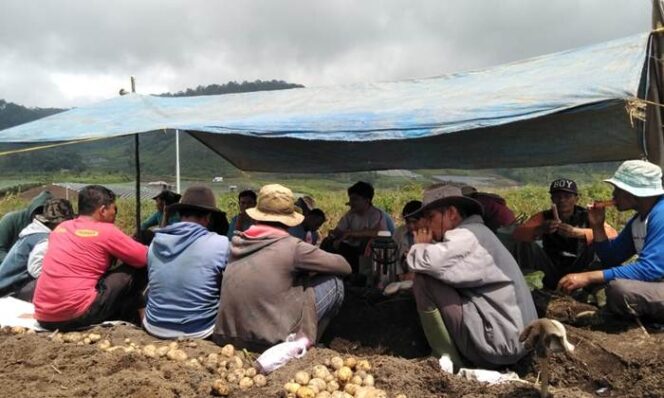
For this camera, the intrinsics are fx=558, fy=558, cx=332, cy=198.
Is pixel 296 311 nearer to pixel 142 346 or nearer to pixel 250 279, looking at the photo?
pixel 250 279

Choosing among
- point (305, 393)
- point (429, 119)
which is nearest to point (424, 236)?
point (429, 119)

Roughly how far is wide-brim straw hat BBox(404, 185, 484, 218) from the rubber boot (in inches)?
24.0

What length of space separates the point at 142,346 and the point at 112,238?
2.53 feet

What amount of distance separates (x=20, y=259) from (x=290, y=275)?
93.8 inches

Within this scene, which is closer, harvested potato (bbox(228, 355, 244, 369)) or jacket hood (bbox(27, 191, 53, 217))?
harvested potato (bbox(228, 355, 244, 369))

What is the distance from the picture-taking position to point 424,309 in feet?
9.93

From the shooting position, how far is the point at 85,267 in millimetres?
3738

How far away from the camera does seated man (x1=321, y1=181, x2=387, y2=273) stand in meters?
5.76

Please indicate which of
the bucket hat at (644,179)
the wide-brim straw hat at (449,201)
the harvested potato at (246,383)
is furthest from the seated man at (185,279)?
the bucket hat at (644,179)

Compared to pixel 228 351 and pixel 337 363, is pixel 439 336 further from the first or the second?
pixel 228 351

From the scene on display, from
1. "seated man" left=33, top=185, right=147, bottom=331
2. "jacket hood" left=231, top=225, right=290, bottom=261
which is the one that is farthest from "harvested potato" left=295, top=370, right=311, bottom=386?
"seated man" left=33, top=185, right=147, bottom=331

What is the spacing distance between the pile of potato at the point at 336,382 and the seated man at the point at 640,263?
4.51ft

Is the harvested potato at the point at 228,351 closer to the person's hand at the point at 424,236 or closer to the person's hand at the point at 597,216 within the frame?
the person's hand at the point at 424,236

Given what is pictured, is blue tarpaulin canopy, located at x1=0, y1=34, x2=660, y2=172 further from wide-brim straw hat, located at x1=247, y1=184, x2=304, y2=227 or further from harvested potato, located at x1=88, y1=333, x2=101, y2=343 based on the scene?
harvested potato, located at x1=88, y1=333, x2=101, y2=343
